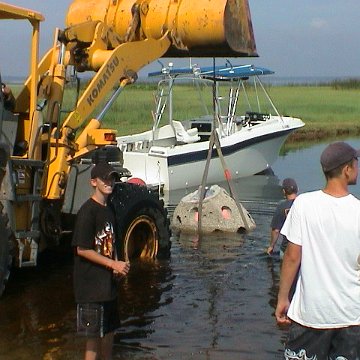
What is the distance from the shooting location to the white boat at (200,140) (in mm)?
16750

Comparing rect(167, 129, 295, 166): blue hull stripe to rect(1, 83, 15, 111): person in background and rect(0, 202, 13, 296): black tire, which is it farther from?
rect(0, 202, 13, 296): black tire

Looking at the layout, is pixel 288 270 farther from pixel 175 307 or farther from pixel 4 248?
pixel 4 248

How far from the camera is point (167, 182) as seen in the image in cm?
1681

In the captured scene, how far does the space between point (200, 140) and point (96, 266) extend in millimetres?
14541

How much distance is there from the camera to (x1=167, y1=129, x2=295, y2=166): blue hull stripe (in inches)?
665

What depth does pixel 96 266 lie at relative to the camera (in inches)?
204

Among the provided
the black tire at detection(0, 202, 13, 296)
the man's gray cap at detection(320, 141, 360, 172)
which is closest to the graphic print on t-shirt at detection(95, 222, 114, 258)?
the man's gray cap at detection(320, 141, 360, 172)

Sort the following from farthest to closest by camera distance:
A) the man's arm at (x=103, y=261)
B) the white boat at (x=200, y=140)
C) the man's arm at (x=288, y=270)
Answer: the white boat at (x=200, y=140)
the man's arm at (x=103, y=261)
the man's arm at (x=288, y=270)

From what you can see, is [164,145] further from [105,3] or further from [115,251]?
[115,251]

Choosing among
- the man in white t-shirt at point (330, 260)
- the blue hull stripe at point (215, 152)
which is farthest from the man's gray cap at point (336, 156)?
the blue hull stripe at point (215, 152)

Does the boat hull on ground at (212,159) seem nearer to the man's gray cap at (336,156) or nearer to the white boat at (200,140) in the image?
the white boat at (200,140)

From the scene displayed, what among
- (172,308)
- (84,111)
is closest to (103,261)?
(172,308)

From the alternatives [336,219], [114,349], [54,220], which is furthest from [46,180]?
[336,219]

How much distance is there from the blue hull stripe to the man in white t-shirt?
41.2ft
